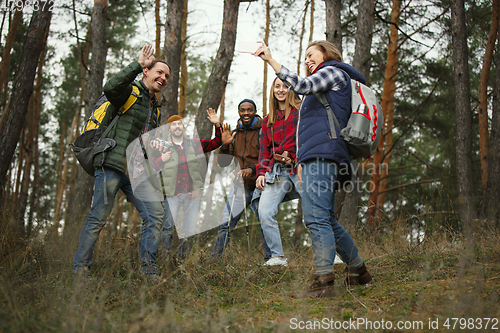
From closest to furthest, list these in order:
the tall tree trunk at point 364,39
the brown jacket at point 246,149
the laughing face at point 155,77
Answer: the laughing face at point 155,77, the brown jacket at point 246,149, the tall tree trunk at point 364,39

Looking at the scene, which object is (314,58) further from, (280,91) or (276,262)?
(276,262)

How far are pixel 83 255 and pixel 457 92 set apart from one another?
7.50m

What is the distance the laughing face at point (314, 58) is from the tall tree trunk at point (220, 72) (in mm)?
3245

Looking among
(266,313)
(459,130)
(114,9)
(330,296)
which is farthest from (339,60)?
(114,9)

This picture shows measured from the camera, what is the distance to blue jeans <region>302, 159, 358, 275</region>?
2.60 m

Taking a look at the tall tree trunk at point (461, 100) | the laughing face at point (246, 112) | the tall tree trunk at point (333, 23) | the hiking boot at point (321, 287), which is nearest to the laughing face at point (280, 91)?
the laughing face at point (246, 112)

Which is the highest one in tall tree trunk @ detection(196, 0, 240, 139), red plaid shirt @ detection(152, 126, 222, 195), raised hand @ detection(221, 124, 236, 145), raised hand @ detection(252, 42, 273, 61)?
tall tree trunk @ detection(196, 0, 240, 139)

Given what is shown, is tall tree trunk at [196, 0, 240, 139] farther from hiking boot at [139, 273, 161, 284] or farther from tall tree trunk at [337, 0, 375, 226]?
hiking boot at [139, 273, 161, 284]

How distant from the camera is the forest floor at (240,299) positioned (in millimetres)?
1767

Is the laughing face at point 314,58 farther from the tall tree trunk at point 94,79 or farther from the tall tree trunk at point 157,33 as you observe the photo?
the tall tree trunk at point 157,33

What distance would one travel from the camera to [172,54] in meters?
6.54

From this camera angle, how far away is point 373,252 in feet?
14.8

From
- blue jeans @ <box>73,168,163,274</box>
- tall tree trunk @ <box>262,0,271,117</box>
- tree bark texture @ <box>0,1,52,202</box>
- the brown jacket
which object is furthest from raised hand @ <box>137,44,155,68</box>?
tall tree trunk @ <box>262,0,271,117</box>

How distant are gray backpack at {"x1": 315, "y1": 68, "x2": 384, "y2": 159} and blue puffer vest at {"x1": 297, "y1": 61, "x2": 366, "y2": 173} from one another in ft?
0.12
